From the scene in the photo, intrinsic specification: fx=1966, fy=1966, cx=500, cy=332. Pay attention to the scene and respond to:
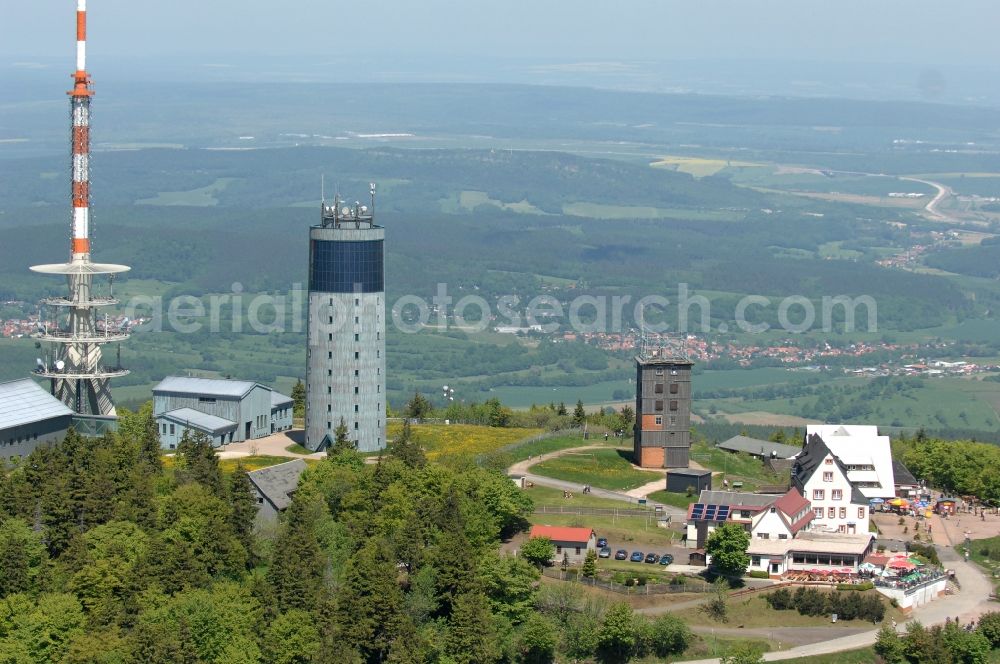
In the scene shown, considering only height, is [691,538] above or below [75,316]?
below

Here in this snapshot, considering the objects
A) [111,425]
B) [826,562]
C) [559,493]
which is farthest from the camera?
[111,425]

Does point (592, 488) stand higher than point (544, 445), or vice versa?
point (544, 445)

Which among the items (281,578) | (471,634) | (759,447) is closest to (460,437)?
(759,447)

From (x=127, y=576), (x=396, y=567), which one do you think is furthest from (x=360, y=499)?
(x=127, y=576)

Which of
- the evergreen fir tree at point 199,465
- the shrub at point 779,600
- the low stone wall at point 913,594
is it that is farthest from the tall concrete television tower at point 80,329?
the low stone wall at point 913,594

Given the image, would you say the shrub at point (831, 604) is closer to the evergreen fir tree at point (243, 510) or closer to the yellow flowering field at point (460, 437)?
the evergreen fir tree at point (243, 510)

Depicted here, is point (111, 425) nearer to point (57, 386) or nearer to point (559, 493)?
point (57, 386)

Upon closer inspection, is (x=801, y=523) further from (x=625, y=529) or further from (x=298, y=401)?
(x=298, y=401)
